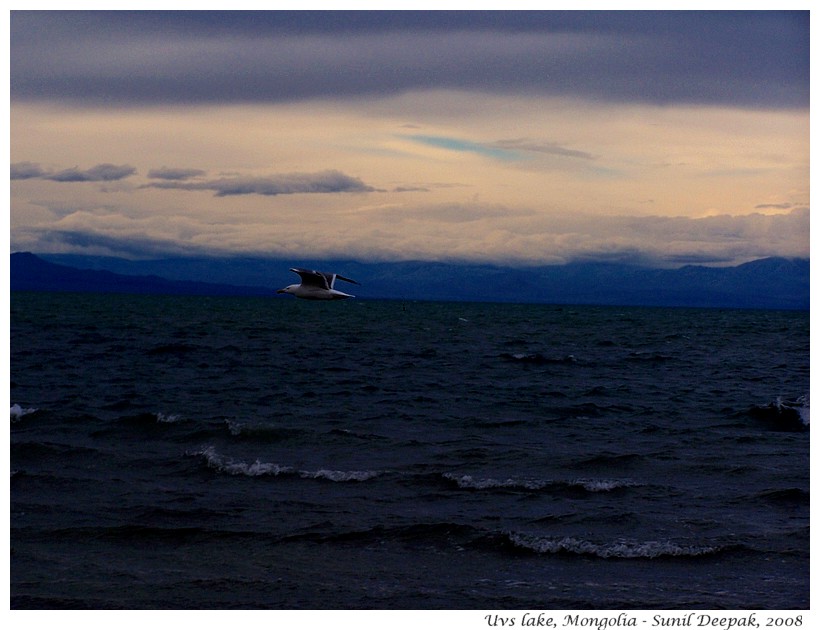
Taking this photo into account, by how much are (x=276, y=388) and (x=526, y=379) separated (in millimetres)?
10687

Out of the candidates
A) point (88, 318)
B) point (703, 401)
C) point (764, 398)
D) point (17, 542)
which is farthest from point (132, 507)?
point (88, 318)

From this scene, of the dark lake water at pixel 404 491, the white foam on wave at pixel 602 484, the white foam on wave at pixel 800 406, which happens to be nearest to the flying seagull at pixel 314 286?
the dark lake water at pixel 404 491

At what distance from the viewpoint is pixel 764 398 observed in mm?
36219

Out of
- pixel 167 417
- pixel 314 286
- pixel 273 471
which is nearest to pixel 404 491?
pixel 273 471

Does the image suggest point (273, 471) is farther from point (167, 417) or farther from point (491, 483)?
point (167, 417)

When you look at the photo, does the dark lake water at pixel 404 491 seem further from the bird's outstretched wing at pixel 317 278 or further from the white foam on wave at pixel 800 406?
the bird's outstretched wing at pixel 317 278

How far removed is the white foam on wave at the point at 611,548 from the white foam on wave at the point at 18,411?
17.2 meters

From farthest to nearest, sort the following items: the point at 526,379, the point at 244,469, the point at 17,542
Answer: the point at 526,379, the point at 244,469, the point at 17,542

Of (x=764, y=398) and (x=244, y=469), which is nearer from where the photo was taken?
(x=244, y=469)

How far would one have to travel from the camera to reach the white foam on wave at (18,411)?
28628mm

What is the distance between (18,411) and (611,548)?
19511mm

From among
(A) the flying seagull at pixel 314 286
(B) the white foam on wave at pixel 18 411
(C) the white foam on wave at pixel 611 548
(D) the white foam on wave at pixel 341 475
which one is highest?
(A) the flying seagull at pixel 314 286

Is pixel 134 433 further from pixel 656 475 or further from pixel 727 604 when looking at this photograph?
pixel 727 604

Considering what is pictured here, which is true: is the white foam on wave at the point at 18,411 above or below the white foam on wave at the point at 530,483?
above
